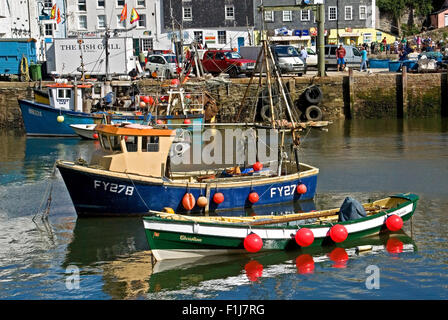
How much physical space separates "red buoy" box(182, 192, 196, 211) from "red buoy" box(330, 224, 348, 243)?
3859mm

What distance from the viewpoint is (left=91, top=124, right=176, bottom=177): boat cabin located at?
19156mm

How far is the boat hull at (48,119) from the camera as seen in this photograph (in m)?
34.3

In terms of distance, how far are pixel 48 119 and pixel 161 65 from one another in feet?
28.3

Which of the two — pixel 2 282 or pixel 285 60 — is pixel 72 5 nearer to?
pixel 285 60

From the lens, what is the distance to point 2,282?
1506 cm

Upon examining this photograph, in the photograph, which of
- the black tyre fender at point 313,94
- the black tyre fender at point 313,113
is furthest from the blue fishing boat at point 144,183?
the black tyre fender at point 313,94

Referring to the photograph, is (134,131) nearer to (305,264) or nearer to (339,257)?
(305,264)

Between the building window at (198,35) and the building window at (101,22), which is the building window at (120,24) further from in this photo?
the building window at (198,35)

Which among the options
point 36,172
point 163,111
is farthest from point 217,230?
point 163,111

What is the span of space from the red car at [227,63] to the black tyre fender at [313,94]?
398cm

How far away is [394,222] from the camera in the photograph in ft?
56.5

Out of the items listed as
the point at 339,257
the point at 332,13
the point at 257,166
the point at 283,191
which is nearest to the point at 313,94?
the point at 257,166
